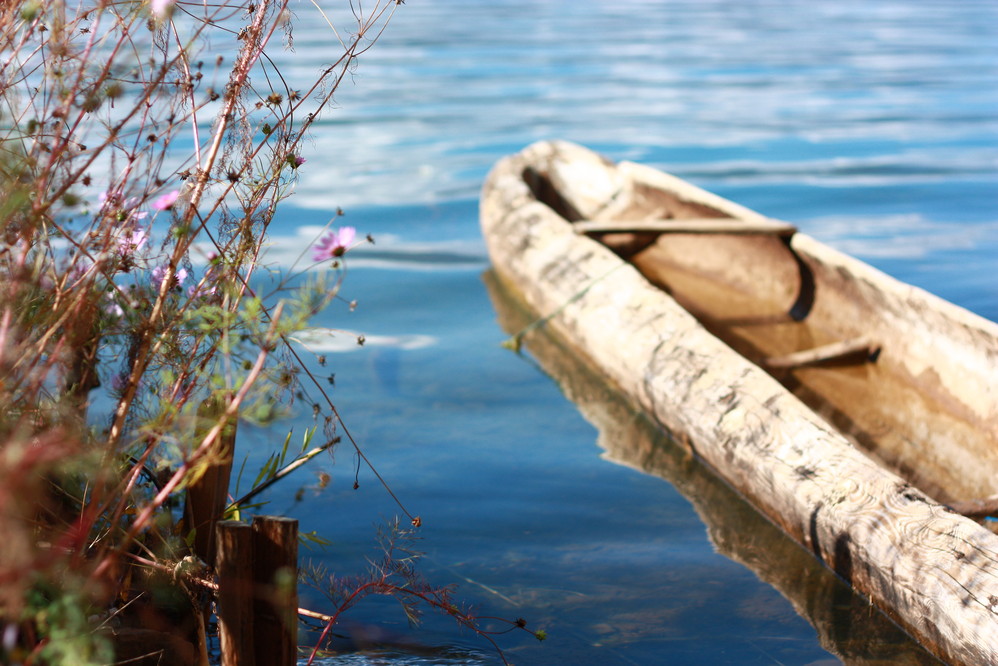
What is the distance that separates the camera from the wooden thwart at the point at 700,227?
4941mm

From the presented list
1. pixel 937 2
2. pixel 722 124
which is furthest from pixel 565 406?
pixel 937 2

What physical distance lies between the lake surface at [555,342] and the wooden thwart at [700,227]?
76cm

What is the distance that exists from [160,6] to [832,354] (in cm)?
348

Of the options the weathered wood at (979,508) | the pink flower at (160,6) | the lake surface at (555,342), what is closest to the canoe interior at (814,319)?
the weathered wood at (979,508)

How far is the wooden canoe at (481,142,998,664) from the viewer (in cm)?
266

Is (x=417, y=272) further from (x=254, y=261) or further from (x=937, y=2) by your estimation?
(x=937, y=2)

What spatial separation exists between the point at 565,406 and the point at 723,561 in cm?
146

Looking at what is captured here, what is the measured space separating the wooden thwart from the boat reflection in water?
2.21ft


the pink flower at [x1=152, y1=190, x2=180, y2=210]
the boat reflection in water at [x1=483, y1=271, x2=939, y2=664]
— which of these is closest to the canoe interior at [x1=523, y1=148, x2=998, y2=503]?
the boat reflection in water at [x1=483, y1=271, x2=939, y2=664]

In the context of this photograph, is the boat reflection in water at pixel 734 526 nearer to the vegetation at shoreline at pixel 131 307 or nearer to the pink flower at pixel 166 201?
the vegetation at shoreline at pixel 131 307

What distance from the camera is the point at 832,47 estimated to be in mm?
18250

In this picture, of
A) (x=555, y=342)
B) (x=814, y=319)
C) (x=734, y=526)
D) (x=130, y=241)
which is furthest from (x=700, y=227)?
(x=130, y=241)

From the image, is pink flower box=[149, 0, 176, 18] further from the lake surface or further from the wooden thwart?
the wooden thwart

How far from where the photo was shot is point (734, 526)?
348 centimetres
